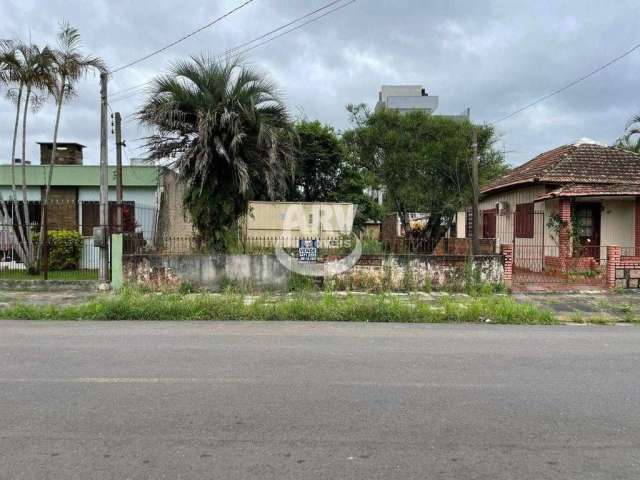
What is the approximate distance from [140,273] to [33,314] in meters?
3.50

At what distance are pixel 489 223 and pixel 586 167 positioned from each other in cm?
575

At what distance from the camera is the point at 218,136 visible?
1316cm

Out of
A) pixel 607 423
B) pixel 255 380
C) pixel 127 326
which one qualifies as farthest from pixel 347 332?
pixel 607 423

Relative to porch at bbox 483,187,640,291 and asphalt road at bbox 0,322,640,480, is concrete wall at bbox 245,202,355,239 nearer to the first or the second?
porch at bbox 483,187,640,291

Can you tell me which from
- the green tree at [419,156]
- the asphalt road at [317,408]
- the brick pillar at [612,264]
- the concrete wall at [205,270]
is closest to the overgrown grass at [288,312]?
the asphalt road at [317,408]

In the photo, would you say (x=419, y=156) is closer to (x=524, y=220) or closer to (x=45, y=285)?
(x=524, y=220)

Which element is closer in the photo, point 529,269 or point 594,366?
point 594,366

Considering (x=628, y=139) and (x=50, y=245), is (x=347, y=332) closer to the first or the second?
(x=50, y=245)

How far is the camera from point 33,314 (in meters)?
10.1

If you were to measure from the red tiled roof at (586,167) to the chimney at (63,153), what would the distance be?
19.0 m

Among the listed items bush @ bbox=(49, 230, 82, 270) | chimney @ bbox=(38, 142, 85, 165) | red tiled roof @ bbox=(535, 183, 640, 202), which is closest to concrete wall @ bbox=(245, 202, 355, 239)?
bush @ bbox=(49, 230, 82, 270)

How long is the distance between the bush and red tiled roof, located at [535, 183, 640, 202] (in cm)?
1521

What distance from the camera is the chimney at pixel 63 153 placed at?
2370cm

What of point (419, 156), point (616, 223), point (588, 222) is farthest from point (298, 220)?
point (616, 223)
